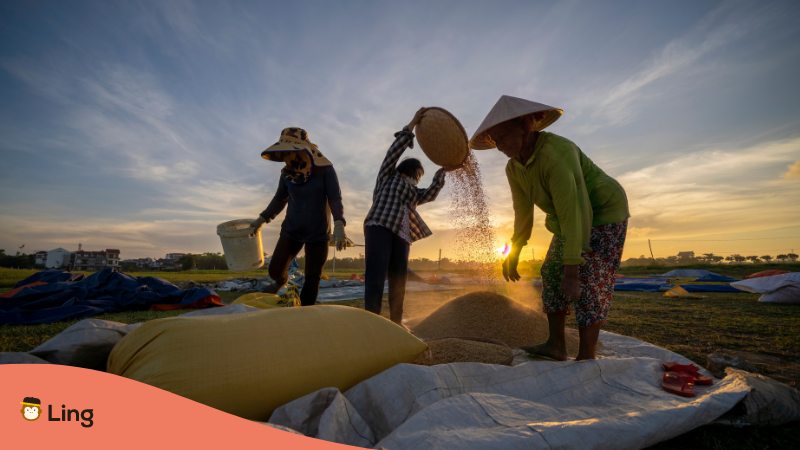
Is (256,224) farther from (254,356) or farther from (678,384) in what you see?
(678,384)

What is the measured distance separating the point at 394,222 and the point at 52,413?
2.26 meters

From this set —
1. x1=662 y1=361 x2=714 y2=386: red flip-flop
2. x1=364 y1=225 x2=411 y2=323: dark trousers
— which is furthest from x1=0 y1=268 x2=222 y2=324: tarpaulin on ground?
x1=662 y1=361 x2=714 y2=386: red flip-flop

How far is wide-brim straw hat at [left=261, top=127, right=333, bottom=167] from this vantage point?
305cm

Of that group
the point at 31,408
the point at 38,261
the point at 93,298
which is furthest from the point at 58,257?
the point at 31,408

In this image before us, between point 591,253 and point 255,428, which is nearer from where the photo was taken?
point 255,428

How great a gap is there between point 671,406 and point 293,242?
2816 mm

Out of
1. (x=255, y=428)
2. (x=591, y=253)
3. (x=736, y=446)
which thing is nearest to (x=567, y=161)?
(x=591, y=253)

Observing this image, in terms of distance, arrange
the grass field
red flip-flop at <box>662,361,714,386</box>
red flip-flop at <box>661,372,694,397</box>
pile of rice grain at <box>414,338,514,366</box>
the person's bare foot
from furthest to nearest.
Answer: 1. the person's bare foot
2. pile of rice grain at <box>414,338,514,366</box>
3. red flip-flop at <box>662,361,714,386</box>
4. red flip-flop at <box>661,372,694,397</box>
5. the grass field

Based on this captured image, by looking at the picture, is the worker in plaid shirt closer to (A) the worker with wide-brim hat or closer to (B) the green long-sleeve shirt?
(A) the worker with wide-brim hat

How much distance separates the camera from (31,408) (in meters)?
0.88

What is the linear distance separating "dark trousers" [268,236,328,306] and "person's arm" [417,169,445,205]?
0.93 meters

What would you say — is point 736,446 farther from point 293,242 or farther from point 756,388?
point 293,242

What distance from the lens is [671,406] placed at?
1.30 m

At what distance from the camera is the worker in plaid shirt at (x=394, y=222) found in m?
2.91
